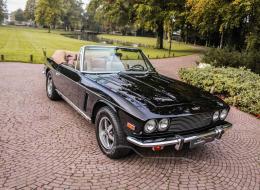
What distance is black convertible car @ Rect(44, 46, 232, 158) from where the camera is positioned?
3457 millimetres

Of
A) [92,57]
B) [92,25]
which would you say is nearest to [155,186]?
[92,57]

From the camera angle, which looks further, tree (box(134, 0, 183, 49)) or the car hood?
tree (box(134, 0, 183, 49))

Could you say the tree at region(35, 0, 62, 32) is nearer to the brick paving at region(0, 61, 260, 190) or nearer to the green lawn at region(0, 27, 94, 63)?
the green lawn at region(0, 27, 94, 63)

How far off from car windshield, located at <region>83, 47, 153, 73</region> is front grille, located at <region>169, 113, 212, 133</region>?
1991 millimetres

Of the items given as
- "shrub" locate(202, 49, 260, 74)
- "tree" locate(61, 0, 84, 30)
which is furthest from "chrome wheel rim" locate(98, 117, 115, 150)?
"tree" locate(61, 0, 84, 30)

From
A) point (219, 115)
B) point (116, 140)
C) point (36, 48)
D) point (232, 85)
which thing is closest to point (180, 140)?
point (116, 140)

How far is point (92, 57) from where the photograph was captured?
16.9ft

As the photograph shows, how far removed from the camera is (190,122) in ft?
12.1

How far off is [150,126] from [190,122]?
2.21 ft

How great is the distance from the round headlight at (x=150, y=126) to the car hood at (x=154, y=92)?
18cm

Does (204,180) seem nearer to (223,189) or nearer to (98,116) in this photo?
(223,189)

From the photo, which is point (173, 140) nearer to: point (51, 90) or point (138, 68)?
point (138, 68)

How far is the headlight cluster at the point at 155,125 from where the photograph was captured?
11.1ft

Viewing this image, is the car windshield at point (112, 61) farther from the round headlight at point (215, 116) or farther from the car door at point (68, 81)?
the round headlight at point (215, 116)
